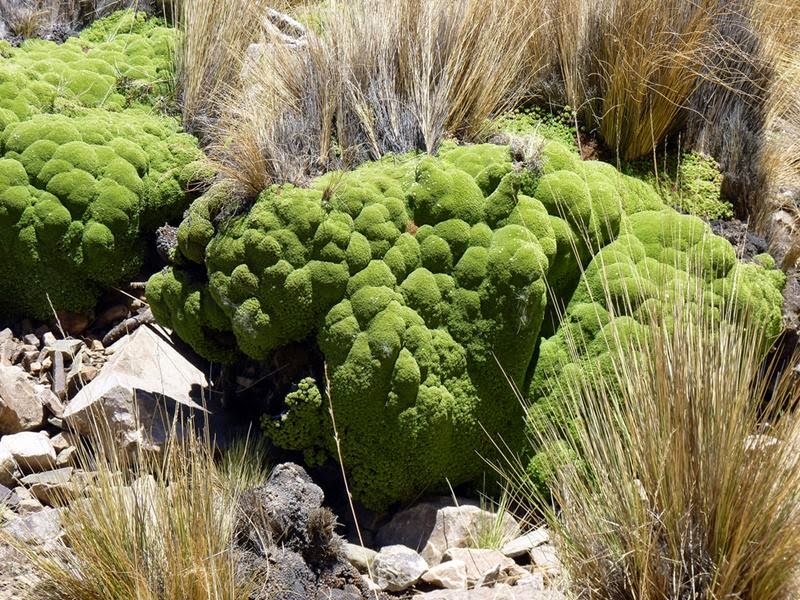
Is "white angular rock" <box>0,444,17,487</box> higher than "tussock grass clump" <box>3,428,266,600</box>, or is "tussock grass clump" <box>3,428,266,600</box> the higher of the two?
"tussock grass clump" <box>3,428,266,600</box>

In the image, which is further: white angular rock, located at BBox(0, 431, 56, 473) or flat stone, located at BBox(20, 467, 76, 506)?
white angular rock, located at BBox(0, 431, 56, 473)

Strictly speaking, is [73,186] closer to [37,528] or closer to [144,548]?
[37,528]

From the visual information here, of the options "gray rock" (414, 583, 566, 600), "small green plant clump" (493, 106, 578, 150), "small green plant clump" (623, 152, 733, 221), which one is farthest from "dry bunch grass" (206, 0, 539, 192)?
"gray rock" (414, 583, 566, 600)

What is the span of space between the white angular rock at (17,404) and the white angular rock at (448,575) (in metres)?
2.03

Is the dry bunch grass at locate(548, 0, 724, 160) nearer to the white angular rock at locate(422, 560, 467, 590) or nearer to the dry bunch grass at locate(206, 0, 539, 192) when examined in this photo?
the dry bunch grass at locate(206, 0, 539, 192)

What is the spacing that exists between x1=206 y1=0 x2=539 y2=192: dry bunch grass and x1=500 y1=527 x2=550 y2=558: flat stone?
1.87 m

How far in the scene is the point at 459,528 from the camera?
3.69 metres

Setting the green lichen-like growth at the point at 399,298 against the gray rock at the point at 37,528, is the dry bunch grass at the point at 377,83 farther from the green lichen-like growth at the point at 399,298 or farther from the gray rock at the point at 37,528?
the gray rock at the point at 37,528

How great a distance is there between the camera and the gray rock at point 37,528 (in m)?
3.07

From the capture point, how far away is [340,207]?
391 cm

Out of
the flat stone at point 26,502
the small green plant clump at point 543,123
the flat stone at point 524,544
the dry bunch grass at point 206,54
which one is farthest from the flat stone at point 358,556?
the dry bunch grass at point 206,54

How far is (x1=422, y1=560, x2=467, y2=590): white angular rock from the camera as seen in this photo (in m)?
3.30

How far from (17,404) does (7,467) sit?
1.22 feet

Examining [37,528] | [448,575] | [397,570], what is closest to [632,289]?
[448,575]
